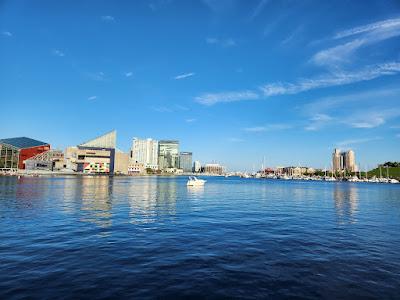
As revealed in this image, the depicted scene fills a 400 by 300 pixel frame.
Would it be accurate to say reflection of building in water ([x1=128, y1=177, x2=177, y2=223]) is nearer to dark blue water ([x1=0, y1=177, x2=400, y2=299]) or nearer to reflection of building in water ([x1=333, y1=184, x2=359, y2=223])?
dark blue water ([x1=0, y1=177, x2=400, y2=299])

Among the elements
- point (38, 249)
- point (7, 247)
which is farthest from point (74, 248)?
point (7, 247)

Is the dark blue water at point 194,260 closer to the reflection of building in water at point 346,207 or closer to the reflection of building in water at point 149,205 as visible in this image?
the reflection of building in water at point 149,205

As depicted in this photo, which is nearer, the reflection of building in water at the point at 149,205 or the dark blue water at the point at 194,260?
the dark blue water at the point at 194,260

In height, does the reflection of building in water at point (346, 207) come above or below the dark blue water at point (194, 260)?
below

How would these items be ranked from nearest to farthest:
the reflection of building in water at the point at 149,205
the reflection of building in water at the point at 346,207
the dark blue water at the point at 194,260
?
1. the dark blue water at the point at 194,260
2. the reflection of building in water at the point at 149,205
3. the reflection of building in water at the point at 346,207

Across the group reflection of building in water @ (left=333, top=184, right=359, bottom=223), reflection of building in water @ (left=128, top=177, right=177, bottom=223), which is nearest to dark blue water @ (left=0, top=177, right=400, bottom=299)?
reflection of building in water @ (left=128, top=177, right=177, bottom=223)

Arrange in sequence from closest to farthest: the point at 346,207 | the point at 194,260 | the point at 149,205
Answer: the point at 194,260
the point at 149,205
the point at 346,207

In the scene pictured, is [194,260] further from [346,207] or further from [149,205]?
[346,207]

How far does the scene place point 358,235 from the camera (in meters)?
25.1

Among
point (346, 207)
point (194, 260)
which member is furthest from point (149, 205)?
point (346, 207)

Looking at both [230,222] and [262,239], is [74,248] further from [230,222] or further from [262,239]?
[230,222]

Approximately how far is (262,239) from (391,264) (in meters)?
8.98

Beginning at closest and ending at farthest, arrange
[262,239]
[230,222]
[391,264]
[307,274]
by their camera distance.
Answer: [307,274] < [391,264] < [262,239] < [230,222]

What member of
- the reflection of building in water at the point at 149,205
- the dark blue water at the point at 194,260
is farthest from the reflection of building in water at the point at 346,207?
the reflection of building in water at the point at 149,205
